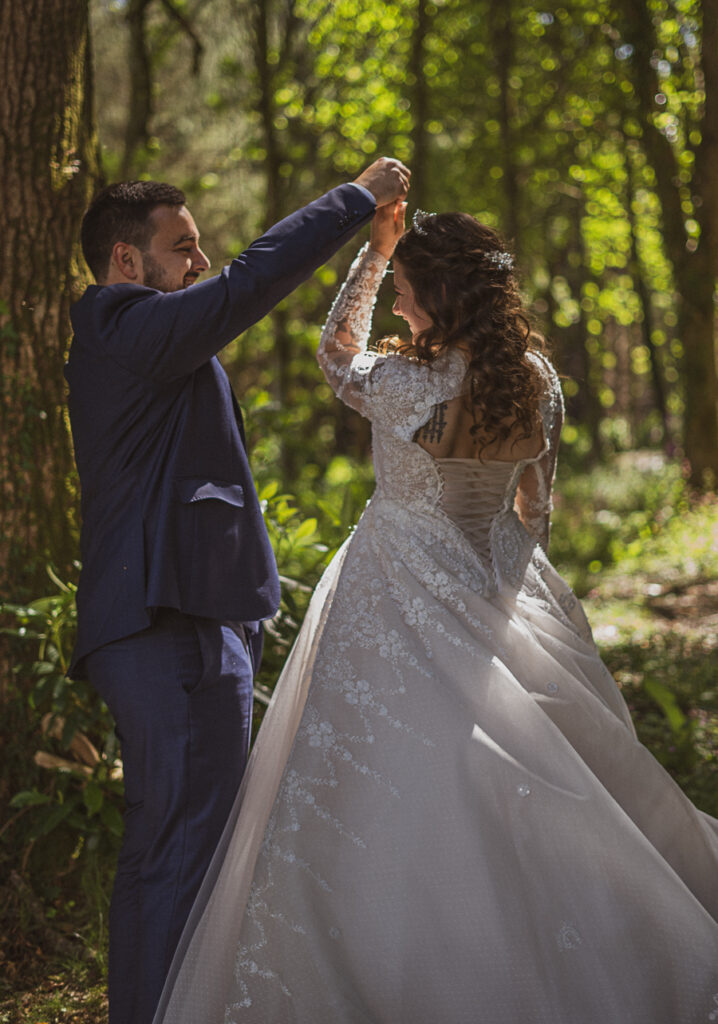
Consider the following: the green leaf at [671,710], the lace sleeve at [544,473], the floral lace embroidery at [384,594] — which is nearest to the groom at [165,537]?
the floral lace embroidery at [384,594]

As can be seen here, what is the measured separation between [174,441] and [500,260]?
113 cm

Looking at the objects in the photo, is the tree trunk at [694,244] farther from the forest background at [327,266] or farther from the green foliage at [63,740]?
the green foliage at [63,740]

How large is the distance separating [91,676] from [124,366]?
2.73 feet

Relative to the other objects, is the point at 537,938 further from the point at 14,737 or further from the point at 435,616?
the point at 14,737

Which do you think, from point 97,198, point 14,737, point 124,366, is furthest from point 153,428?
point 14,737

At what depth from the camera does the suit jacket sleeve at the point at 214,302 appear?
240 centimetres

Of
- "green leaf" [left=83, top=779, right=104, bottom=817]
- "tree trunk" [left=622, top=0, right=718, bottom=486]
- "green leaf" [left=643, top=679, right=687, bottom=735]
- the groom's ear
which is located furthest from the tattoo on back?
"tree trunk" [left=622, top=0, right=718, bottom=486]

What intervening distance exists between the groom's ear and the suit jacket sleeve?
14 centimetres

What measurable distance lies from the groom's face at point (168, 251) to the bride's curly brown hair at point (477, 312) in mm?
674

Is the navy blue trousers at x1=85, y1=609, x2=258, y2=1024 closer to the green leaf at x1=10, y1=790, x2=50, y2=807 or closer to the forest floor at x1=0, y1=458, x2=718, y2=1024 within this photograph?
the forest floor at x1=0, y1=458, x2=718, y2=1024

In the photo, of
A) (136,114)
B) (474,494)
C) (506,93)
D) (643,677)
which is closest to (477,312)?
(474,494)

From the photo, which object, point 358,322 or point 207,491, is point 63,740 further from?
point 358,322

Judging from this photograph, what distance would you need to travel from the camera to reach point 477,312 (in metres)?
2.94

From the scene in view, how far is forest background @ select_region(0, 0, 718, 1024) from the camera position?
3.87 metres
